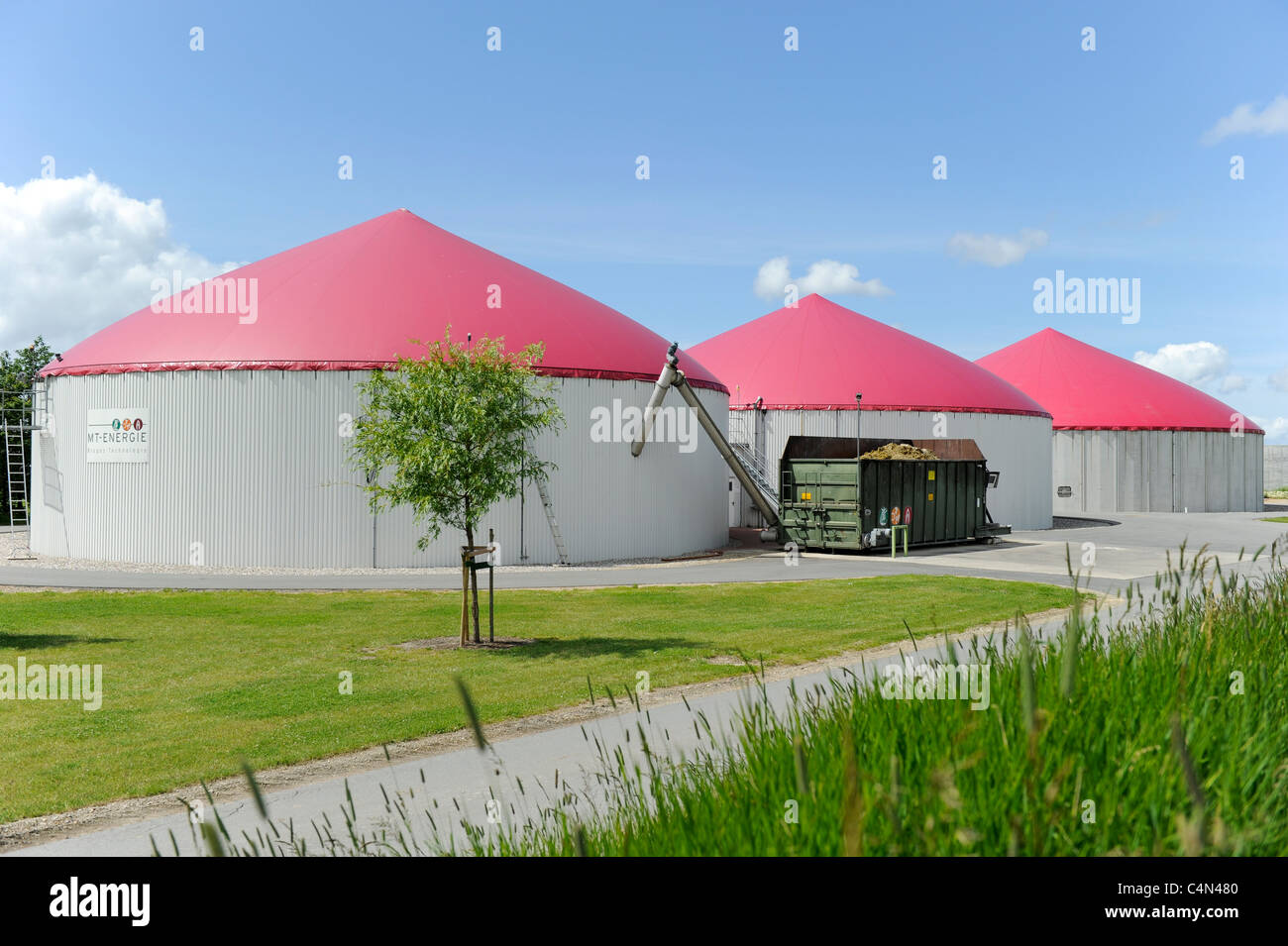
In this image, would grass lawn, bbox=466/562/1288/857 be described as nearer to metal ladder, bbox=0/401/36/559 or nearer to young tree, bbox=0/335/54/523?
metal ladder, bbox=0/401/36/559

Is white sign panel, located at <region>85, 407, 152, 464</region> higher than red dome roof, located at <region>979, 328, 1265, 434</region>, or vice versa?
red dome roof, located at <region>979, 328, 1265, 434</region>

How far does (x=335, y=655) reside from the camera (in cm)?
1385

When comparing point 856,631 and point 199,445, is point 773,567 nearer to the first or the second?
point 856,631

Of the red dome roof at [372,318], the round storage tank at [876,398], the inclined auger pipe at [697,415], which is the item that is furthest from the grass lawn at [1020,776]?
the round storage tank at [876,398]

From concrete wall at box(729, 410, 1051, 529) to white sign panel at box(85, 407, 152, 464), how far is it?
74.6 feet

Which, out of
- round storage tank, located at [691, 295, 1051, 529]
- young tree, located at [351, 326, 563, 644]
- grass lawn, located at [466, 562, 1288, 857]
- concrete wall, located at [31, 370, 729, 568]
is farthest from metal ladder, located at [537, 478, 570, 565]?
grass lawn, located at [466, 562, 1288, 857]

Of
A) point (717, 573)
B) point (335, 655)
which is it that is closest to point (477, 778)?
point (335, 655)

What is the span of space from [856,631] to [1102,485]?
1784 inches

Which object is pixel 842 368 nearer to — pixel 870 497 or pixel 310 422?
pixel 870 497

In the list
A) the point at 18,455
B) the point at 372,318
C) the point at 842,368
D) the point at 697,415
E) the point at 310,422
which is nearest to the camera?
the point at 310,422

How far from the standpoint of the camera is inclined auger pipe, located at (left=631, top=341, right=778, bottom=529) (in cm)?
3048

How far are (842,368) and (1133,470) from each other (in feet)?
73.4
